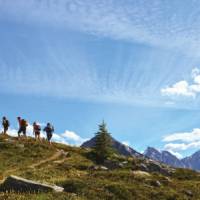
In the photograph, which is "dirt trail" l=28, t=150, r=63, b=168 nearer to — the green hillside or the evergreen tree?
the green hillside

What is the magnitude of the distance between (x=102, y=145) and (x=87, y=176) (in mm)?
18210

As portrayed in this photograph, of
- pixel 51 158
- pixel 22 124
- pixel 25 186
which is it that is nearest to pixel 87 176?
pixel 25 186

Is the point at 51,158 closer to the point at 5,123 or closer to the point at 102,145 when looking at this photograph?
the point at 102,145

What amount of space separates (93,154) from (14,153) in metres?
9.35

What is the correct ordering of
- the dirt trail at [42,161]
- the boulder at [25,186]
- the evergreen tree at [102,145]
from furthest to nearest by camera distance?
the evergreen tree at [102,145], the dirt trail at [42,161], the boulder at [25,186]

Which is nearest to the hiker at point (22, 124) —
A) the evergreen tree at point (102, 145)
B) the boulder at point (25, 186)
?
the evergreen tree at point (102, 145)

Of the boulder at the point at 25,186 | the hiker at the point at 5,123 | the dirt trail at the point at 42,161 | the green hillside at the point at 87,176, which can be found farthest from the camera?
the hiker at the point at 5,123

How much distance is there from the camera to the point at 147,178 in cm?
2962

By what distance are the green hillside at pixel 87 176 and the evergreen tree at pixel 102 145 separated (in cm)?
82

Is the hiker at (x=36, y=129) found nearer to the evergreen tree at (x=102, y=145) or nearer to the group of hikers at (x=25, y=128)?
the group of hikers at (x=25, y=128)

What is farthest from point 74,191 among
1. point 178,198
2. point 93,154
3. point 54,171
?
point 93,154

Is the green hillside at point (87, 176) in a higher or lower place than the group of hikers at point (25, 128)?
lower

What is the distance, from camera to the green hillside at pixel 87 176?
23.1 m

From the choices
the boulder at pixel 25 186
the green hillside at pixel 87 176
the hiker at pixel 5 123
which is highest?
the hiker at pixel 5 123
